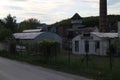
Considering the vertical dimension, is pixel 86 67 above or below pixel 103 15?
below

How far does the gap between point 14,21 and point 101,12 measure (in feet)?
150

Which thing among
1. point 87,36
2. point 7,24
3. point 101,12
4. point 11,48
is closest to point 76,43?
point 87,36

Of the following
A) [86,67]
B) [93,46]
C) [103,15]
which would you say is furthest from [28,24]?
[86,67]

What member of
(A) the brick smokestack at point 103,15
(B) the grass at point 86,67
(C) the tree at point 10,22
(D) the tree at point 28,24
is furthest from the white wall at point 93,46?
(D) the tree at point 28,24

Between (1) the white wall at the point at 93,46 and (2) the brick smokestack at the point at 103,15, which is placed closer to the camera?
(1) the white wall at the point at 93,46

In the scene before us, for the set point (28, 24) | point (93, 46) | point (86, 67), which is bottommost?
point (93, 46)

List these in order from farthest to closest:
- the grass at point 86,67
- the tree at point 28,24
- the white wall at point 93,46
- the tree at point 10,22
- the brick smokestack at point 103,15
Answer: the tree at point 28,24, the tree at point 10,22, the brick smokestack at point 103,15, the white wall at point 93,46, the grass at point 86,67

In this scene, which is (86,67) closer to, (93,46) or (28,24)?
(93,46)

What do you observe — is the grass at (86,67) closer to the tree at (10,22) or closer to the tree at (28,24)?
the tree at (10,22)

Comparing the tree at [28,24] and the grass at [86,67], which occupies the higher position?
the tree at [28,24]

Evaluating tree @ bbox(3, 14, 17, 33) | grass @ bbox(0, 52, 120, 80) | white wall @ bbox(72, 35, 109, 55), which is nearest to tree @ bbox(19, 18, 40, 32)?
tree @ bbox(3, 14, 17, 33)

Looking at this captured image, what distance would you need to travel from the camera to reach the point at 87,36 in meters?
50.7

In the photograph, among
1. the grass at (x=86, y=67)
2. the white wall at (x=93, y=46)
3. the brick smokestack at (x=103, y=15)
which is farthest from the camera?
the brick smokestack at (x=103, y=15)

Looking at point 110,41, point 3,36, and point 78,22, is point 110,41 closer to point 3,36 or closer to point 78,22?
point 3,36
